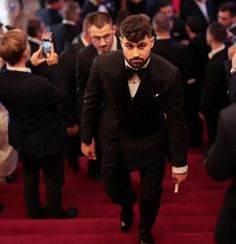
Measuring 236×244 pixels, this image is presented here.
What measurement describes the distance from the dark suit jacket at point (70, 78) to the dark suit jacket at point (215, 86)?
1.29 meters

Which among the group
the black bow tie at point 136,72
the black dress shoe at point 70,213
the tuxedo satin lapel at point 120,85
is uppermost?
the black bow tie at point 136,72

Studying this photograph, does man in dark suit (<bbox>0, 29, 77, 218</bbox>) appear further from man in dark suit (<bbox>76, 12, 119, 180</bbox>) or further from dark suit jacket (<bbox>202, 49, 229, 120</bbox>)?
dark suit jacket (<bbox>202, 49, 229, 120</bbox>)

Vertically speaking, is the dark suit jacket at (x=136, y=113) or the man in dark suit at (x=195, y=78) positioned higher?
the dark suit jacket at (x=136, y=113)

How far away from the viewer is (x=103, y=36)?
12.0ft

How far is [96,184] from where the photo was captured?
4535mm

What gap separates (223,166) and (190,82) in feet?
10.4


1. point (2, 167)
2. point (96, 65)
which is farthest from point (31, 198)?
point (96, 65)

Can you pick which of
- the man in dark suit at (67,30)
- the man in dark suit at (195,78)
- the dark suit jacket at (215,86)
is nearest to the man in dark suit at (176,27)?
the man in dark suit at (195,78)

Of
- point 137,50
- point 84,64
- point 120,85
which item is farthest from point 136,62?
point 84,64

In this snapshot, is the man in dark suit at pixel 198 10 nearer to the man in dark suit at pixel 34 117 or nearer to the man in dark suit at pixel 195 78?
the man in dark suit at pixel 195 78

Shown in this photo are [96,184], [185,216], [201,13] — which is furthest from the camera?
[201,13]

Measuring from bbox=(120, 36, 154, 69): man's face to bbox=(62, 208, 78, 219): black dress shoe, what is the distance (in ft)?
5.36

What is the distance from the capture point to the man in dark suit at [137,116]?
112 inches

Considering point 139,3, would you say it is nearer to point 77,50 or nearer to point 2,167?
point 77,50
